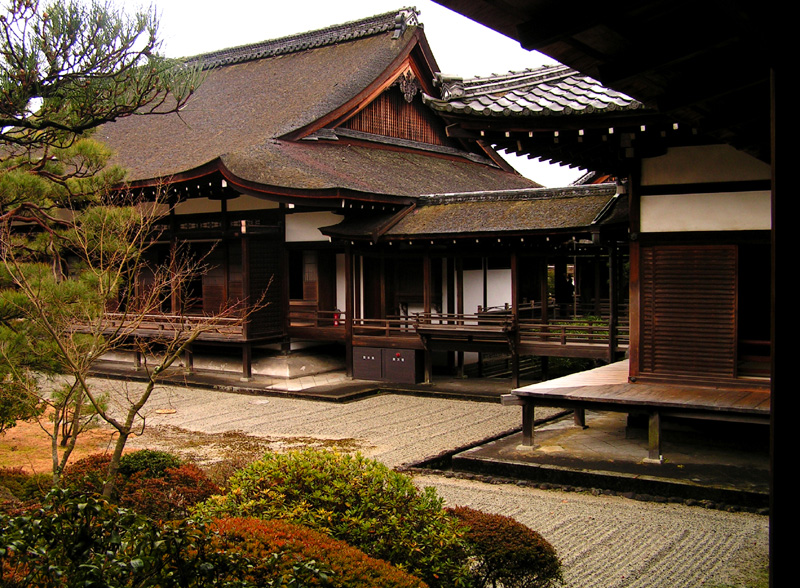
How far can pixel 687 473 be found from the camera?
8.37 metres

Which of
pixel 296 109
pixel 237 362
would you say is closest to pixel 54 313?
pixel 237 362

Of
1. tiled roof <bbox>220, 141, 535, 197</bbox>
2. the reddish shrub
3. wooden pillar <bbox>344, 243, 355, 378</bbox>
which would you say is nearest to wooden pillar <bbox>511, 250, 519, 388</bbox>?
tiled roof <bbox>220, 141, 535, 197</bbox>

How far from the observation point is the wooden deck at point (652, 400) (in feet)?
26.8

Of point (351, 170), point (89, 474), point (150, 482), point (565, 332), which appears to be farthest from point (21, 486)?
point (351, 170)

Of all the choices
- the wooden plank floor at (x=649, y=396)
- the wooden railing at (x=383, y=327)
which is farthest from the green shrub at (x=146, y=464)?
the wooden railing at (x=383, y=327)

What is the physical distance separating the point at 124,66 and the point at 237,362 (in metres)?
10.5

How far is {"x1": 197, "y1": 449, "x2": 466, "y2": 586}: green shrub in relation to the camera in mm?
4488

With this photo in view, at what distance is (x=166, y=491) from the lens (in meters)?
7.31

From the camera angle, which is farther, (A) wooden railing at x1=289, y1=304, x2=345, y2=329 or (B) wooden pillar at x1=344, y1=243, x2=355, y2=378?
(A) wooden railing at x1=289, y1=304, x2=345, y2=329

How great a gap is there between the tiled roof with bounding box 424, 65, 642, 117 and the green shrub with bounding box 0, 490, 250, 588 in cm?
643

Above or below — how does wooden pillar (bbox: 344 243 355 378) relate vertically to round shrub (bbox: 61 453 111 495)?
above

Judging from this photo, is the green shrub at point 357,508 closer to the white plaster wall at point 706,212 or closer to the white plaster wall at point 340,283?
the white plaster wall at point 706,212

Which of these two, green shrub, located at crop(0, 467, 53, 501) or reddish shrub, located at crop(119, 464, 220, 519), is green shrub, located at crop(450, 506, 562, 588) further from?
green shrub, located at crop(0, 467, 53, 501)

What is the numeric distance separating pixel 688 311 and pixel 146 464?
258 inches
